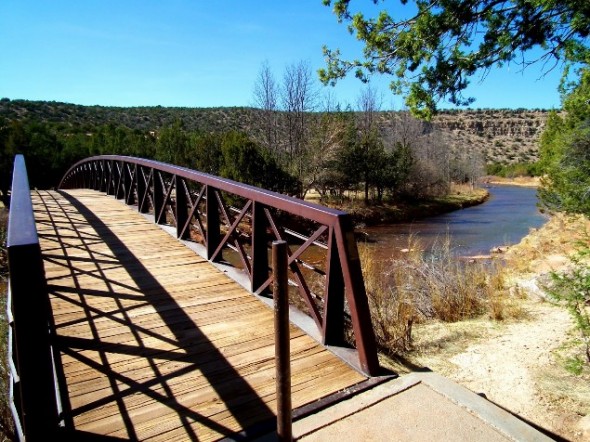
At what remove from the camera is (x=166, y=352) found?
122 inches

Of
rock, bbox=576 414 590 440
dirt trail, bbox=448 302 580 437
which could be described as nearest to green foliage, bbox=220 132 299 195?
dirt trail, bbox=448 302 580 437

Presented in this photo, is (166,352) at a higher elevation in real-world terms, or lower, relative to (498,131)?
lower

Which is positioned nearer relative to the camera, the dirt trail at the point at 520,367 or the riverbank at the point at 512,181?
the dirt trail at the point at 520,367

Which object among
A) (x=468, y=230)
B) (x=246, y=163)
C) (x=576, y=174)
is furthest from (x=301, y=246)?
(x=468, y=230)

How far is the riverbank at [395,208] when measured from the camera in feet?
91.7

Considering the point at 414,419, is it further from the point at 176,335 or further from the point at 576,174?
the point at 576,174

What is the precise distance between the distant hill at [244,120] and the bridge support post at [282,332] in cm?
2906

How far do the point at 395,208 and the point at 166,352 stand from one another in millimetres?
28906

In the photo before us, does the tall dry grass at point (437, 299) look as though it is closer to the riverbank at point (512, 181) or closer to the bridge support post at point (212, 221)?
the bridge support post at point (212, 221)

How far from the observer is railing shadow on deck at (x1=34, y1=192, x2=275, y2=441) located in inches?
93.6

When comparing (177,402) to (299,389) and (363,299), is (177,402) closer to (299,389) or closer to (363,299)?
(299,389)

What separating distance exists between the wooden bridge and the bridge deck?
1 cm

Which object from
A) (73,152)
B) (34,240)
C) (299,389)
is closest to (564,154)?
(299,389)

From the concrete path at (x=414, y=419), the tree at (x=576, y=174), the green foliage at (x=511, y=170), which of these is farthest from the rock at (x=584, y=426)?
the green foliage at (x=511, y=170)
